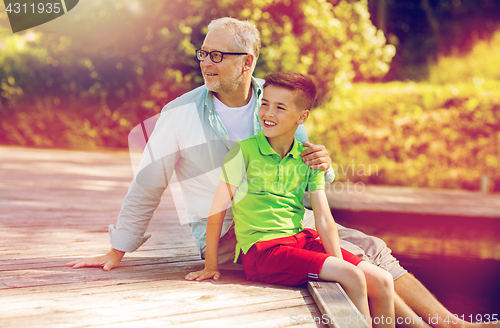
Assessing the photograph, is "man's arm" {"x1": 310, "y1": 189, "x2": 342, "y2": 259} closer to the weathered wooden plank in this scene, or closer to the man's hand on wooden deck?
the weathered wooden plank

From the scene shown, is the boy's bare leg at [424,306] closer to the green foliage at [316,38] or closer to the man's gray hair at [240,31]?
the man's gray hair at [240,31]

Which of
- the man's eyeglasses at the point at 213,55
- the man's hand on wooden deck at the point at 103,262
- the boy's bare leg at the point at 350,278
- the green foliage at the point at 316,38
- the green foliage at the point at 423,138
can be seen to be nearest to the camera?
the boy's bare leg at the point at 350,278

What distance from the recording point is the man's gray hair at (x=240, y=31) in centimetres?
220

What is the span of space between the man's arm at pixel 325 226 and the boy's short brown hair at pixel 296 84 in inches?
15.3

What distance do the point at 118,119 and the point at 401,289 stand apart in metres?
7.25

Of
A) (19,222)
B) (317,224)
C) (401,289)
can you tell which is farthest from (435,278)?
(19,222)

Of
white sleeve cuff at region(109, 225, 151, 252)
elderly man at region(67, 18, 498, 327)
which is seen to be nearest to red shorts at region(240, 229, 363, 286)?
elderly man at region(67, 18, 498, 327)

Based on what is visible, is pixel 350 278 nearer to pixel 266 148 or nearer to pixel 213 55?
pixel 266 148

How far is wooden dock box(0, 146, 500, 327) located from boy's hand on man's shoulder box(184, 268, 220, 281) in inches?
1.2

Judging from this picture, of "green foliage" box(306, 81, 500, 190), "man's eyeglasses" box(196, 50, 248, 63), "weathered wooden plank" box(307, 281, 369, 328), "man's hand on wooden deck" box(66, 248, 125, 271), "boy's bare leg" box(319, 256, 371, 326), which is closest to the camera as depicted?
"weathered wooden plank" box(307, 281, 369, 328)

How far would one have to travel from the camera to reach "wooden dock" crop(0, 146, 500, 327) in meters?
1.58

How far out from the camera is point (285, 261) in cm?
185

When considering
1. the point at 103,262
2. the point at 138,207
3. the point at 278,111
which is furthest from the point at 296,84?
the point at 103,262

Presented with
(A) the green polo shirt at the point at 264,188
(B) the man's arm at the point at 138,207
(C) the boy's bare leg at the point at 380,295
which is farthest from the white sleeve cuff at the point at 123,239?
(C) the boy's bare leg at the point at 380,295
